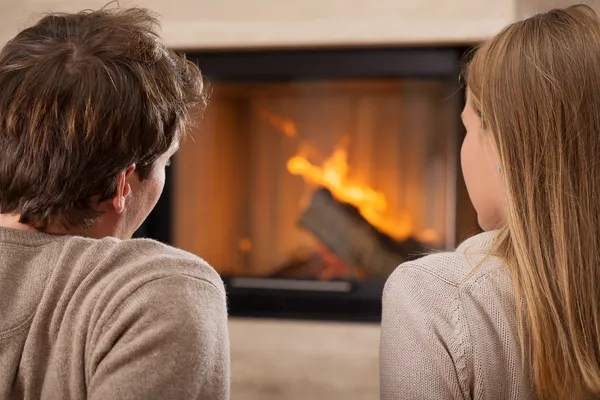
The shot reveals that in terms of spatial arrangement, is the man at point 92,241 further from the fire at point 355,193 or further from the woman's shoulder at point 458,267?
the fire at point 355,193

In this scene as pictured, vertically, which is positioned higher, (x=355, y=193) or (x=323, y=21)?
(x=323, y=21)

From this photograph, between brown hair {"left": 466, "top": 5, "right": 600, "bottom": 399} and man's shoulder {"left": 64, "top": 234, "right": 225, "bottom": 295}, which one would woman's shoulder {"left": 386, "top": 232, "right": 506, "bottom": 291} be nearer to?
brown hair {"left": 466, "top": 5, "right": 600, "bottom": 399}

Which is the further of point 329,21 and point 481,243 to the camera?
point 329,21

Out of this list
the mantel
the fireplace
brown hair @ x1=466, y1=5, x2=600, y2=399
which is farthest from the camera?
the fireplace

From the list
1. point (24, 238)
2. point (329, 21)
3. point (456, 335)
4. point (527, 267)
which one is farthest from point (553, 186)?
point (329, 21)

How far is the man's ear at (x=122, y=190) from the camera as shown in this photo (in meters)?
0.98

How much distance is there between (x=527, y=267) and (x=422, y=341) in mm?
153

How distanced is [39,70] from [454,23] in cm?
156

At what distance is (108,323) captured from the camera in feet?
2.77

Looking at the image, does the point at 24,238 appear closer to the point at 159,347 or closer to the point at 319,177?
the point at 159,347

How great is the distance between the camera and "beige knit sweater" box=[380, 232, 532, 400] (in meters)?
0.96

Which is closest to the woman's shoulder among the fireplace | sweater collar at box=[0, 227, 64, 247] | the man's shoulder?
the man's shoulder

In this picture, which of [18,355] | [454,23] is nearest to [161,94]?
[18,355]

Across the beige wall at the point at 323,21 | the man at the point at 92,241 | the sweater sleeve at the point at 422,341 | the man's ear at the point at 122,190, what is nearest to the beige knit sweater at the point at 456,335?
the sweater sleeve at the point at 422,341
